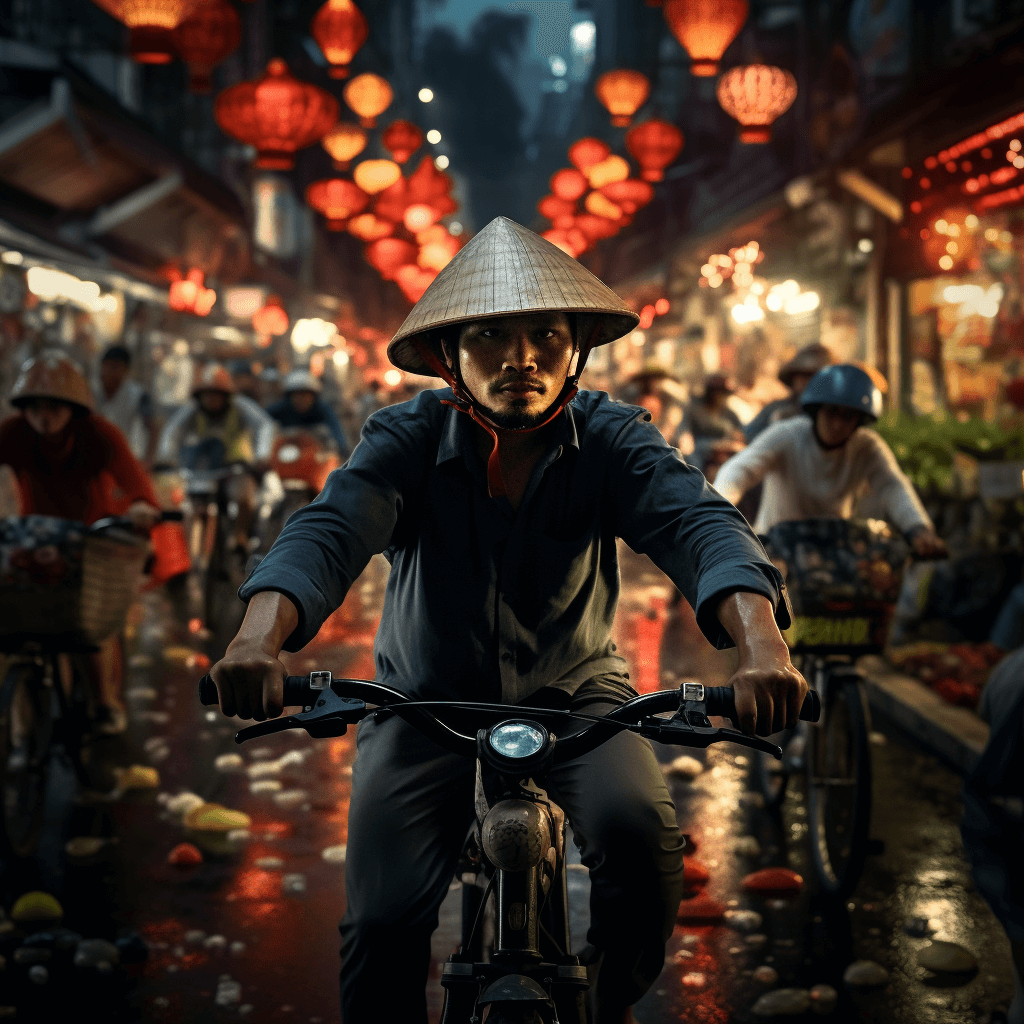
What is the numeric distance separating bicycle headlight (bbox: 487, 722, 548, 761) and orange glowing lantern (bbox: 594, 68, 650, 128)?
16061 mm

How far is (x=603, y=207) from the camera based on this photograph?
21.8 meters

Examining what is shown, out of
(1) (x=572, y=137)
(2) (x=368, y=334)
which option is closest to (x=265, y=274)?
(2) (x=368, y=334)

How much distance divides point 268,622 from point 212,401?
967 centimetres

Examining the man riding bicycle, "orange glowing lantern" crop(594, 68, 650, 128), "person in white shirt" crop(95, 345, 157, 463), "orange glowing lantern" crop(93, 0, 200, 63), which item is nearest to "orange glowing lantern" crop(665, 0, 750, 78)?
"orange glowing lantern" crop(93, 0, 200, 63)

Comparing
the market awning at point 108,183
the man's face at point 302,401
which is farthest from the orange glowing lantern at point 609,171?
the man's face at point 302,401

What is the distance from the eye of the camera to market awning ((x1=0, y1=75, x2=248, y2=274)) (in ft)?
56.6

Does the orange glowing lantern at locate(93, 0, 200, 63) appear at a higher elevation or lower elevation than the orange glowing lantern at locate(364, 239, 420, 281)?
lower

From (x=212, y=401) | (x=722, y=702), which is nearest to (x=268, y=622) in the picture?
(x=722, y=702)

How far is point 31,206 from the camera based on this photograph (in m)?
19.3

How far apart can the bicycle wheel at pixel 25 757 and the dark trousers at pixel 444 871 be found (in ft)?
10.0

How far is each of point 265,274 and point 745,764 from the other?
104ft

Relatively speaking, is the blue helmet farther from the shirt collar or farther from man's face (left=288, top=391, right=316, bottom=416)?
man's face (left=288, top=391, right=316, bottom=416)

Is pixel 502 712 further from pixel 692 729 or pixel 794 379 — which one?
pixel 794 379

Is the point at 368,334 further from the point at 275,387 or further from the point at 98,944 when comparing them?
the point at 98,944
